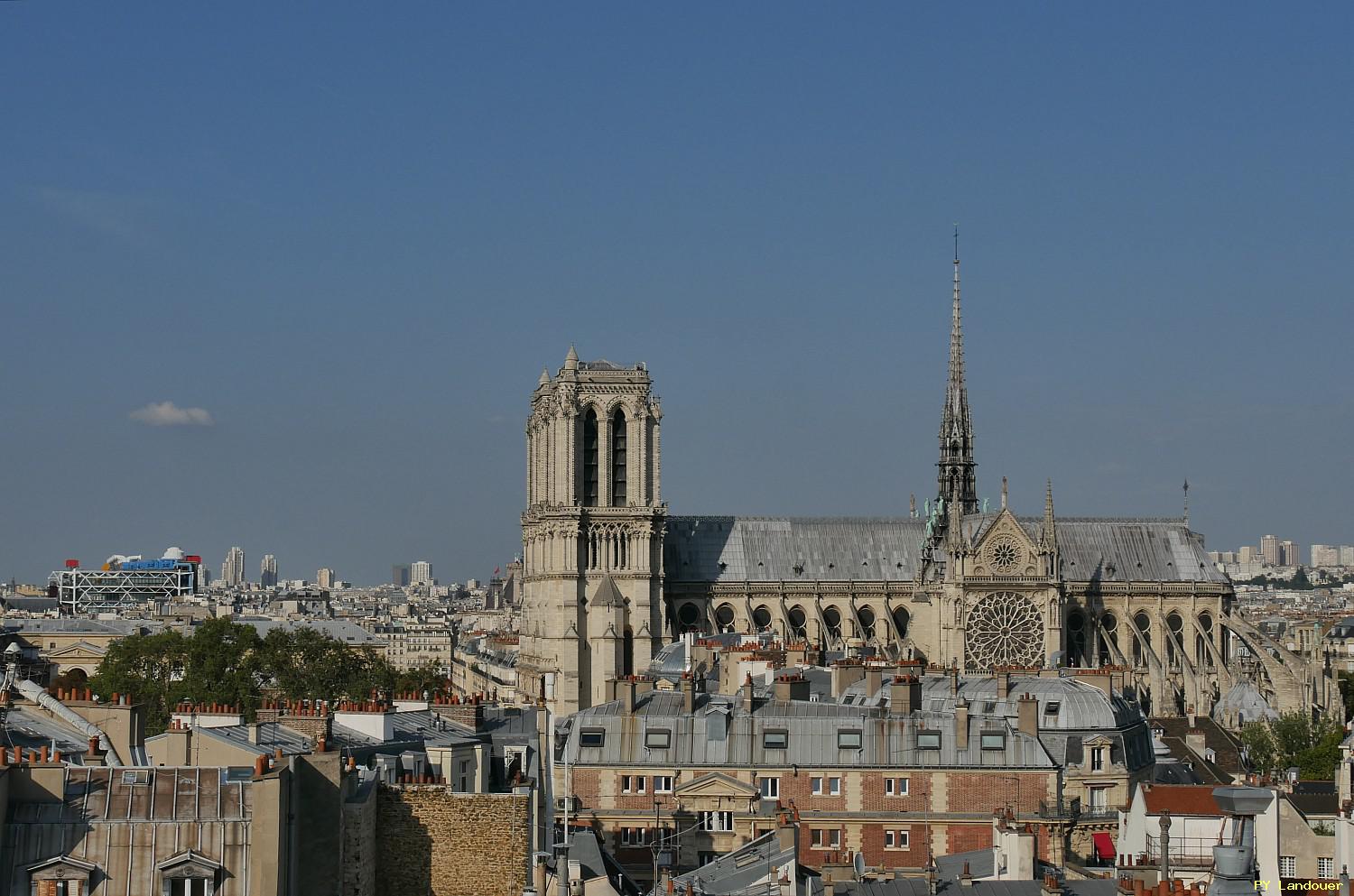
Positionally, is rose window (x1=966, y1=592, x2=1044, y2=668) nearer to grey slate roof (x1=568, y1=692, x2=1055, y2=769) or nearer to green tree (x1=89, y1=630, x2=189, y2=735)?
green tree (x1=89, y1=630, x2=189, y2=735)

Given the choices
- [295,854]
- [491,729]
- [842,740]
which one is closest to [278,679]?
[491,729]

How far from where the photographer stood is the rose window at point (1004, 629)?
13575 cm

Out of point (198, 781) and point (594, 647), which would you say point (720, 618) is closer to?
point (594, 647)

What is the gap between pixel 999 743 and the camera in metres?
56.3

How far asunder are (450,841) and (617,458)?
10354 cm

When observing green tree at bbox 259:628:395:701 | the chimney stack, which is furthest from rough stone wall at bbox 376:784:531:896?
green tree at bbox 259:628:395:701

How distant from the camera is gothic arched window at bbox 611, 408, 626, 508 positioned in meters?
135

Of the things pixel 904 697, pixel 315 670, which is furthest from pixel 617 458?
pixel 904 697

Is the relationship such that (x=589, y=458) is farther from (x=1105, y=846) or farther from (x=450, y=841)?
(x=450, y=841)

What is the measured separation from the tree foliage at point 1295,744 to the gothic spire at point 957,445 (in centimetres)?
4277

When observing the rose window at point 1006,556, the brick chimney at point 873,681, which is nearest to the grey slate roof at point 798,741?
the brick chimney at point 873,681

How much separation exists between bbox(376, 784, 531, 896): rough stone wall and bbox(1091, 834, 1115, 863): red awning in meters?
24.5

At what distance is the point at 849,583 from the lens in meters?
145

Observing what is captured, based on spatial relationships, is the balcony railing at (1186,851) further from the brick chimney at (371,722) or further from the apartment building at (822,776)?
the brick chimney at (371,722)
